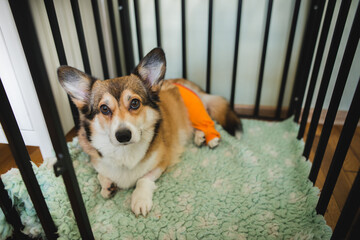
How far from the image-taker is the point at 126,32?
153cm

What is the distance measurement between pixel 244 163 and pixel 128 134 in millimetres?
725

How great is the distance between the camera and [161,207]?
104cm

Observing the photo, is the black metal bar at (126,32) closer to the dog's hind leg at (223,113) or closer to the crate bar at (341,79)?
the dog's hind leg at (223,113)

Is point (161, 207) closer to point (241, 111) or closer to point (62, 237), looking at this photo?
point (62, 237)

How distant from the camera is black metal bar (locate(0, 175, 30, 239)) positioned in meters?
0.78

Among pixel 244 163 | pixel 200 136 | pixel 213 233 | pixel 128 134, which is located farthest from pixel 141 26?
pixel 213 233

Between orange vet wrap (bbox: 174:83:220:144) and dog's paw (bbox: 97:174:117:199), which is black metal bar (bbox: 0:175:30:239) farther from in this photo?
orange vet wrap (bbox: 174:83:220:144)

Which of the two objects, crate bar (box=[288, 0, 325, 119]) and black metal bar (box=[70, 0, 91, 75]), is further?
crate bar (box=[288, 0, 325, 119])

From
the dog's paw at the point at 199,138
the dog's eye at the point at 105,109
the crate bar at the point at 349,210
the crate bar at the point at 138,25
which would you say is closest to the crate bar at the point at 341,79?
the crate bar at the point at 349,210

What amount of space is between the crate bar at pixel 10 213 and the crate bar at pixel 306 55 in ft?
5.17

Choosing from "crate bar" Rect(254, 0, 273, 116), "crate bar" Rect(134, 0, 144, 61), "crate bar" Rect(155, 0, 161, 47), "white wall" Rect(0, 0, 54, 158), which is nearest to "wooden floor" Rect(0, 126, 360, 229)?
"white wall" Rect(0, 0, 54, 158)

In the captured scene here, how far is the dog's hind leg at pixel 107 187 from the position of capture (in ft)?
3.53

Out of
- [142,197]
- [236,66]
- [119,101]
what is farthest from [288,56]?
[142,197]

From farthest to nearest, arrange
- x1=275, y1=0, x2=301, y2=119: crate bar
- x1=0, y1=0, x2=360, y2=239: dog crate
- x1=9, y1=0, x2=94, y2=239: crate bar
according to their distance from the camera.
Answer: x1=275, y1=0, x2=301, y2=119: crate bar < x1=0, y1=0, x2=360, y2=239: dog crate < x1=9, y1=0, x2=94, y2=239: crate bar
